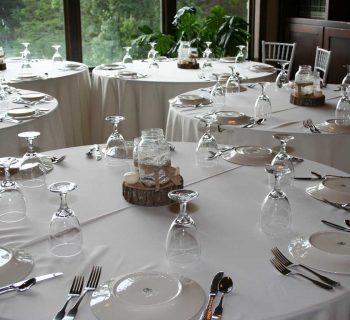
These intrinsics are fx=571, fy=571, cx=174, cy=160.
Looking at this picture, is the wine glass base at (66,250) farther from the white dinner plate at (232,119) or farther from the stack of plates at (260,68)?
the stack of plates at (260,68)

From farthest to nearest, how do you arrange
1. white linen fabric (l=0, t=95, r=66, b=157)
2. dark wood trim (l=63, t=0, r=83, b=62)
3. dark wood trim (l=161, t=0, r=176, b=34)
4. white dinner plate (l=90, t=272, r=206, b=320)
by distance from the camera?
1. dark wood trim (l=161, t=0, r=176, b=34)
2. dark wood trim (l=63, t=0, r=83, b=62)
3. white linen fabric (l=0, t=95, r=66, b=157)
4. white dinner plate (l=90, t=272, r=206, b=320)

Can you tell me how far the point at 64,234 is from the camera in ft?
5.78

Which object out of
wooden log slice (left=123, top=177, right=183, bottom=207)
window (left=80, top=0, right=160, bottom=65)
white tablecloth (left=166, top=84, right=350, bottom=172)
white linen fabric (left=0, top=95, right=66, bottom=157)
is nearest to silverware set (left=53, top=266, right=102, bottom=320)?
wooden log slice (left=123, top=177, right=183, bottom=207)

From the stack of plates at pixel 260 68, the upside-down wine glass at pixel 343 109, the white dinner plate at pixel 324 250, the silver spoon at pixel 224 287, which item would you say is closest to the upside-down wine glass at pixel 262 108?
the upside-down wine glass at pixel 343 109

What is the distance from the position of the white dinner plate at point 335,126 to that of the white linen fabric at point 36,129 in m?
1.61

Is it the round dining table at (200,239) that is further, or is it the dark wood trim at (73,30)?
the dark wood trim at (73,30)

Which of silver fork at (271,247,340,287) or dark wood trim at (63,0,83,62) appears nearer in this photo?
silver fork at (271,247,340,287)

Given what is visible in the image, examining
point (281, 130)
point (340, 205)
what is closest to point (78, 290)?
point (340, 205)

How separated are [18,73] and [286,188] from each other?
12.4ft

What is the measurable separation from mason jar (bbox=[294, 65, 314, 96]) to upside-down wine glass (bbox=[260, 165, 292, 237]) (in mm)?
2191

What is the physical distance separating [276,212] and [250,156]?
0.78 m

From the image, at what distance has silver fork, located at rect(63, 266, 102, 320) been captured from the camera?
1419 mm

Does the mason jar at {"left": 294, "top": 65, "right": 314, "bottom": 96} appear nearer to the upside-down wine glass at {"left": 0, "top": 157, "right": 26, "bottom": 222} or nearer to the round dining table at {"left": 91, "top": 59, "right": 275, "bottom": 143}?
the round dining table at {"left": 91, "top": 59, "right": 275, "bottom": 143}

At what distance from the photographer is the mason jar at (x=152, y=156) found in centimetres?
207
